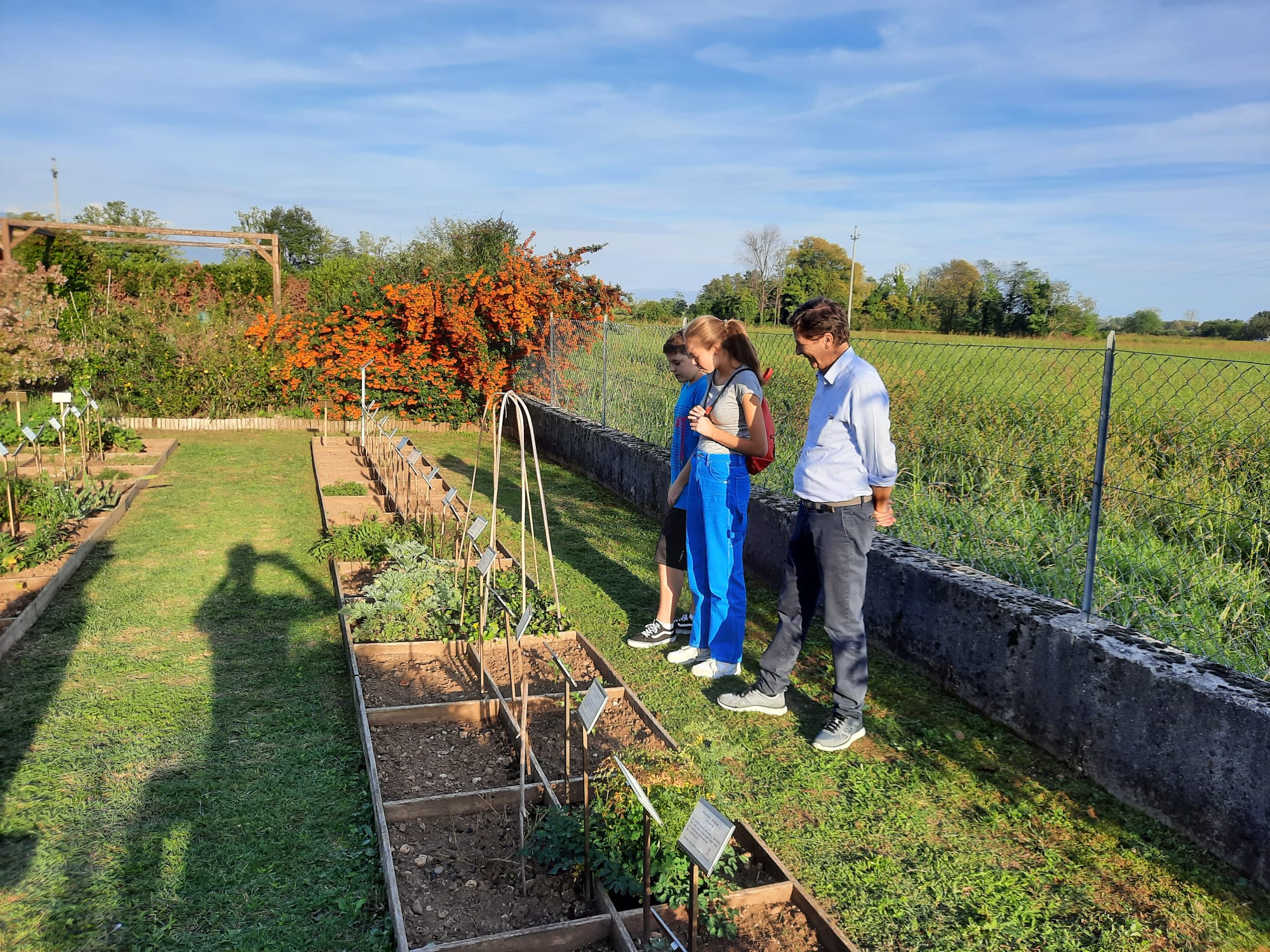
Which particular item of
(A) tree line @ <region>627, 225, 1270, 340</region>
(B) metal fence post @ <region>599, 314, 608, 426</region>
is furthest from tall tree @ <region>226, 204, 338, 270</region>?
(B) metal fence post @ <region>599, 314, 608, 426</region>

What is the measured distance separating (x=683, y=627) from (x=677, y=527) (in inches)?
26.9

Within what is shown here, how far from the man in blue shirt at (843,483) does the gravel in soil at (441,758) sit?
1370mm

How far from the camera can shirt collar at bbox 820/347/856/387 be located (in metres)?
3.57

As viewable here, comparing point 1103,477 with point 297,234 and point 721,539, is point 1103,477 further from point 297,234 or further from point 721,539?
point 297,234

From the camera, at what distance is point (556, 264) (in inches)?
515

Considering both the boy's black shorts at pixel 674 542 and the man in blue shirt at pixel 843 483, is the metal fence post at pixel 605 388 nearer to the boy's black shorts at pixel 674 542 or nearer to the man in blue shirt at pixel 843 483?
the boy's black shorts at pixel 674 542

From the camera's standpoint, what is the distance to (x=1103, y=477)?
11.7ft

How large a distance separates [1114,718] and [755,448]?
1.82 metres

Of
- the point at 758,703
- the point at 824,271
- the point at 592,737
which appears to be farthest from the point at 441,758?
the point at 824,271

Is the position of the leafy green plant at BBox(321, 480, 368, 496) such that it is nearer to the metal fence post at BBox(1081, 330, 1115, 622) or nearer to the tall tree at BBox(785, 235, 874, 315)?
the metal fence post at BBox(1081, 330, 1115, 622)

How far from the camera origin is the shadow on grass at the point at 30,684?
283cm

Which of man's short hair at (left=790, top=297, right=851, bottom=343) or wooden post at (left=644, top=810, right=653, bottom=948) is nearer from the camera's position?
wooden post at (left=644, top=810, right=653, bottom=948)

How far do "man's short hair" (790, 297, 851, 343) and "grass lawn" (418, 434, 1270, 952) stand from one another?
1781 millimetres

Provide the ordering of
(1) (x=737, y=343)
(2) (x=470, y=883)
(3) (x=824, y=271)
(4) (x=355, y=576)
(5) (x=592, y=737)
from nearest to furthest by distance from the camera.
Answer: (2) (x=470, y=883) → (5) (x=592, y=737) → (1) (x=737, y=343) → (4) (x=355, y=576) → (3) (x=824, y=271)
